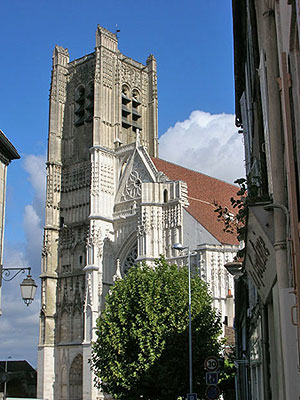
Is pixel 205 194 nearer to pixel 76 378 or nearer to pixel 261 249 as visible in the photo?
pixel 76 378

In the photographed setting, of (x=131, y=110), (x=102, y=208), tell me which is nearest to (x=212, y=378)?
(x=102, y=208)

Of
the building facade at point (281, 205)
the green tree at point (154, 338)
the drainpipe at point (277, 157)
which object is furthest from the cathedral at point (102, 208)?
the drainpipe at point (277, 157)

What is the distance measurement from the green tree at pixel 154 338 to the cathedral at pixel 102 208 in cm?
998

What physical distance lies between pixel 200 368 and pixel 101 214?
21.5 meters

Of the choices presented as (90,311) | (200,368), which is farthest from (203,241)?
(200,368)

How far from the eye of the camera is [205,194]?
4919 cm

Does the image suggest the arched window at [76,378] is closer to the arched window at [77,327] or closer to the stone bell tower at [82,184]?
the stone bell tower at [82,184]

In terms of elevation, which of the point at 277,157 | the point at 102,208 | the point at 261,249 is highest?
the point at 102,208

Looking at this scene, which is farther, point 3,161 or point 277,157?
point 3,161

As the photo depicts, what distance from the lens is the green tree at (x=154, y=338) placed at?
2459 centimetres

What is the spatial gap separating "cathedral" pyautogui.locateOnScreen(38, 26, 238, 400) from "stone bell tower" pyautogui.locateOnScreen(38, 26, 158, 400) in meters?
0.08

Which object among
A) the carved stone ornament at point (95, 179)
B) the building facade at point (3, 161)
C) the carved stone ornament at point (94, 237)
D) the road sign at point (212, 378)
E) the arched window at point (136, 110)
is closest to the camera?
the building facade at point (3, 161)

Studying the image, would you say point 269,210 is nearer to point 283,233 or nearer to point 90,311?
point 283,233

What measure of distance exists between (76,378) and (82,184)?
51.0 ft
